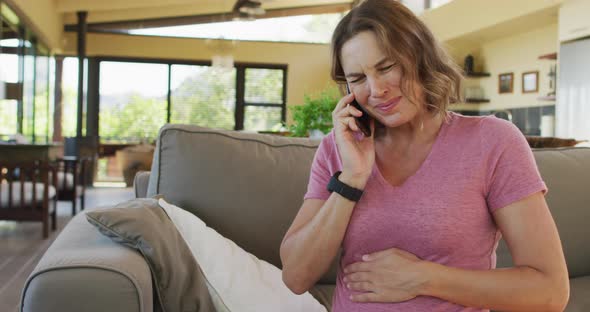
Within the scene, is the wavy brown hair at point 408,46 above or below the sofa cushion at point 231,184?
above

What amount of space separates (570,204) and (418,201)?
4.03ft

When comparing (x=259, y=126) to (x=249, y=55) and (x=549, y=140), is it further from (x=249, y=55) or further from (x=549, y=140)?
(x=549, y=140)

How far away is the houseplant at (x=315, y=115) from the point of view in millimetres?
3523

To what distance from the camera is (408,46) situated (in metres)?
1.22

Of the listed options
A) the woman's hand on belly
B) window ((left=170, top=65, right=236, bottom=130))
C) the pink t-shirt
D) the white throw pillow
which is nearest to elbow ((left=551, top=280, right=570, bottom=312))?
the pink t-shirt

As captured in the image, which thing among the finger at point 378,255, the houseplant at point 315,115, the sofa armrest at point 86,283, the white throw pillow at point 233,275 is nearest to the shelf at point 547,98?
the houseplant at point 315,115

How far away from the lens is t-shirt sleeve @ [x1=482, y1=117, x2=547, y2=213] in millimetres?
1148

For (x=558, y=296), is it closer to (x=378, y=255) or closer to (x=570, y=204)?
(x=378, y=255)

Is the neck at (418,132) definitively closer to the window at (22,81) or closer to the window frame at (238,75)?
the window at (22,81)

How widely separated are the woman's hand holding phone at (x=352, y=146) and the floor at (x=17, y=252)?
2.39m

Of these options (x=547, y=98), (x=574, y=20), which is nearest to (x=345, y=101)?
(x=574, y=20)

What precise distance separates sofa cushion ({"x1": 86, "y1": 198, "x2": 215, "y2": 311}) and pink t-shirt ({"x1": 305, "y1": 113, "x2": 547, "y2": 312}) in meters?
0.45

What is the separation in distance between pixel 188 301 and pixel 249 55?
34.9ft

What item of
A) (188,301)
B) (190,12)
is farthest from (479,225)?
(190,12)
